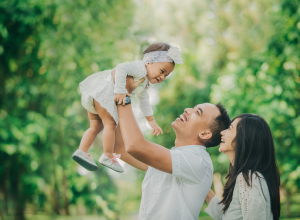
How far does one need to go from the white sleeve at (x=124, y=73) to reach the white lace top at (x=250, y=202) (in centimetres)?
88

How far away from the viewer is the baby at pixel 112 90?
1634mm

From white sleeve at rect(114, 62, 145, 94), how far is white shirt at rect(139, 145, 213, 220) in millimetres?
483

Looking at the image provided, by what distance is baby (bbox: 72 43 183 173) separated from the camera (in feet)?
5.36

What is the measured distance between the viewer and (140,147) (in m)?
1.37

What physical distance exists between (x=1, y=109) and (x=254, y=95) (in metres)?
5.75

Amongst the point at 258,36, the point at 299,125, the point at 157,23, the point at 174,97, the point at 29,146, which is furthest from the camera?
the point at 174,97

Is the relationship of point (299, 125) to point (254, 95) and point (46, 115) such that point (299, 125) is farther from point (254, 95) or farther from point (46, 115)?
point (46, 115)

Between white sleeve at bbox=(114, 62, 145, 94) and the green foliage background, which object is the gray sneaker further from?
the green foliage background

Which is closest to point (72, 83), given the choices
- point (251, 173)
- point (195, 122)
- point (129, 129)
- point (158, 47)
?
point (158, 47)

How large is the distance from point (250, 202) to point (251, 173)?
168 mm

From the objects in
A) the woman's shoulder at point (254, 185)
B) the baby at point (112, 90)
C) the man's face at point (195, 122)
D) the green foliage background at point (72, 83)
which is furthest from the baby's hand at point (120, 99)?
the green foliage background at point (72, 83)

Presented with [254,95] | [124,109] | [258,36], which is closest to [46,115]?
[254,95]

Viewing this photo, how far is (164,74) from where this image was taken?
1861 mm

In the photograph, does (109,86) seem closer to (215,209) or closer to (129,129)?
(129,129)
